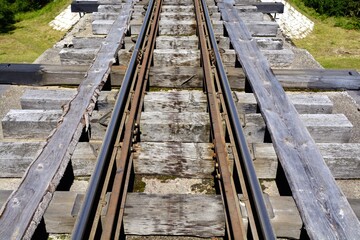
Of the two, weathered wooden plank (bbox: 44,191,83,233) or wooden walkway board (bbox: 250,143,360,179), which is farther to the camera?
wooden walkway board (bbox: 250,143,360,179)

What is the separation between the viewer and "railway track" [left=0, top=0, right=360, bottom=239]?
8.26 ft

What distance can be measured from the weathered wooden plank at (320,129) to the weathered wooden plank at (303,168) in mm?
120

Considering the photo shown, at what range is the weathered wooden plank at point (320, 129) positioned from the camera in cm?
351

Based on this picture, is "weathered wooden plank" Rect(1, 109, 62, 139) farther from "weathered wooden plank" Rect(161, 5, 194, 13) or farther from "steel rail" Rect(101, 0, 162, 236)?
"weathered wooden plank" Rect(161, 5, 194, 13)

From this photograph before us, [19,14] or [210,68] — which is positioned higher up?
[210,68]

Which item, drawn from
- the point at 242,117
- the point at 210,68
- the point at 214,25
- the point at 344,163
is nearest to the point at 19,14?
the point at 214,25

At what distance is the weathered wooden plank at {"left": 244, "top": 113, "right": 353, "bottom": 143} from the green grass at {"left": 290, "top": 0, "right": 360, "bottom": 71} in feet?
19.5

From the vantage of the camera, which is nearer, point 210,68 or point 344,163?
point 344,163

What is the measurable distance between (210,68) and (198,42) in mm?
1354

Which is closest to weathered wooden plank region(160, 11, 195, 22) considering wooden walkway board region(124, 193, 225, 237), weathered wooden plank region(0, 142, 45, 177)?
weathered wooden plank region(0, 142, 45, 177)

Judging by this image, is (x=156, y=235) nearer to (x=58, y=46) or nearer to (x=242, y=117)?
(x=242, y=117)

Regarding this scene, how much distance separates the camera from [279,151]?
3.06m

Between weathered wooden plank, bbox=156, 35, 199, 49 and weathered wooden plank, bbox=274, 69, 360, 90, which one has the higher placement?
weathered wooden plank, bbox=156, 35, 199, 49

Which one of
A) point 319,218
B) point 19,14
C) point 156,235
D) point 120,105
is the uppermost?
point 120,105
